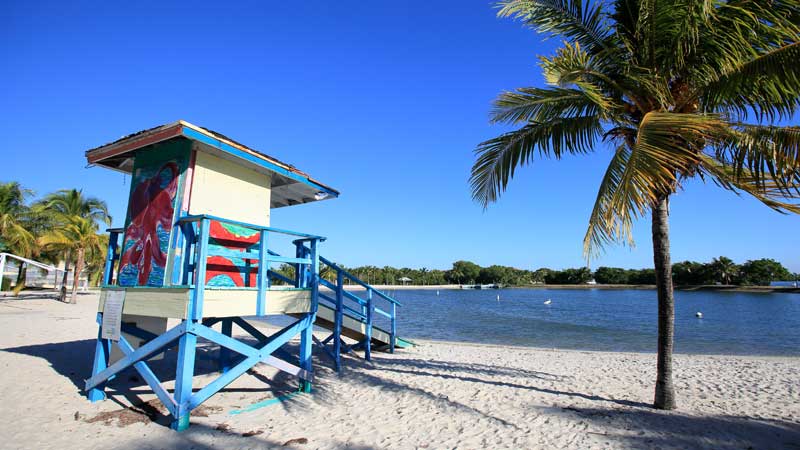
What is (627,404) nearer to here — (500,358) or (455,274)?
(500,358)

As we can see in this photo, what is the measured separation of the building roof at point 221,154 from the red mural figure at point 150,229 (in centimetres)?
53

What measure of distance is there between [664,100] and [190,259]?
22.8 feet

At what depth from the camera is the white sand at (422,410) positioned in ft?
15.7

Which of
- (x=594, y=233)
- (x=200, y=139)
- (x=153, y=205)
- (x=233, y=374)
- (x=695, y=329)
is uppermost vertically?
(x=200, y=139)

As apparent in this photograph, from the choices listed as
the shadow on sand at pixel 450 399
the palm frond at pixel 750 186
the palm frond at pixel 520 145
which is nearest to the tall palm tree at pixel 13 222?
the shadow on sand at pixel 450 399

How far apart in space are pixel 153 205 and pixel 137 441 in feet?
10.3

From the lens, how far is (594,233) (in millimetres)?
5453

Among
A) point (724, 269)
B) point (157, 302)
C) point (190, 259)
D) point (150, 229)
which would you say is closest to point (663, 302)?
point (190, 259)

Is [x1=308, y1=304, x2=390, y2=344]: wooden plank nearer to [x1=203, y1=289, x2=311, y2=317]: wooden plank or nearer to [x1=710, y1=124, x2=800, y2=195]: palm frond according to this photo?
[x1=203, y1=289, x2=311, y2=317]: wooden plank

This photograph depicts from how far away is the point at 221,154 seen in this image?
6051mm

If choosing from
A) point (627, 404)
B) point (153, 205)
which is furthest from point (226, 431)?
point (627, 404)

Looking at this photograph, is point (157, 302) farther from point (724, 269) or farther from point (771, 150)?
point (724, 269)

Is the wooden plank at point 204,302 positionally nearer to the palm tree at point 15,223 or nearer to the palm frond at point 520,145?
the palm frond at point 520,145

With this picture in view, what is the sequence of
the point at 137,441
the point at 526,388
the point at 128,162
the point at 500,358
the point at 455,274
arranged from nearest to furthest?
the point at 137,441 < the point at 128,162 < the point at 526,388 < the point at 500,358 < the point at 455,274
